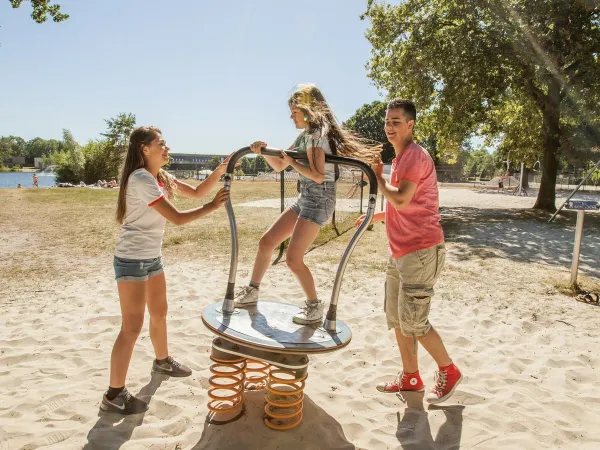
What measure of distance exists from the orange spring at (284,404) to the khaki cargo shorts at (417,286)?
2.56ft

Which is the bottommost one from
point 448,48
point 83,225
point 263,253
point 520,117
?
point 83,225

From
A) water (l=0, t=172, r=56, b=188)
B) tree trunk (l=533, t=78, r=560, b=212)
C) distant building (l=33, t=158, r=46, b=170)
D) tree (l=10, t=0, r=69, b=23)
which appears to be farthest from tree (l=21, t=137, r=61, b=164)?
tree trunk (l=533, t=78, r=560, b=212)

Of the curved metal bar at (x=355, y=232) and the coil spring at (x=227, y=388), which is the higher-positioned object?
the curved metal bar at (x=355, y=232)

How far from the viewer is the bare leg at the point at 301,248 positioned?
2.94 meters

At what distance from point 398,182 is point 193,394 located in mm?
2074

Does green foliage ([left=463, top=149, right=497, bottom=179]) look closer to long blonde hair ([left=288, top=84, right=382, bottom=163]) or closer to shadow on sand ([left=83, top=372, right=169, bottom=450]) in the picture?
long blonde hair ([left=288, top=84, right=382, bottom=163])

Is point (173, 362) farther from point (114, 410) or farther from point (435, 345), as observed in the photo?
point (435, 345)

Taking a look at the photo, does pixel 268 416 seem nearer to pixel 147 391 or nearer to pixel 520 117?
pixel 147 391

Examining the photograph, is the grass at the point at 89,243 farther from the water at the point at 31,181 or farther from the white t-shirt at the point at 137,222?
the water at the point at 31,181

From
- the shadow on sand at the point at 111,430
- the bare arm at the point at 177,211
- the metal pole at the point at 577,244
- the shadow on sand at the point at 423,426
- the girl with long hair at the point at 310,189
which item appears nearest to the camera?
the shadow on sand at the point at 111,430

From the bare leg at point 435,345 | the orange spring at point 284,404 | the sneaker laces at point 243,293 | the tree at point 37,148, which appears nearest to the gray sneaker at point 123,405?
the orange spring at point 284,404

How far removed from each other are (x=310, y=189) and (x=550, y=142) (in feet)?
56.1

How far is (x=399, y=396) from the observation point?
10.2 feet

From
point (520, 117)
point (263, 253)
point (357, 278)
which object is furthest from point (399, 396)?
point (520, 117)
